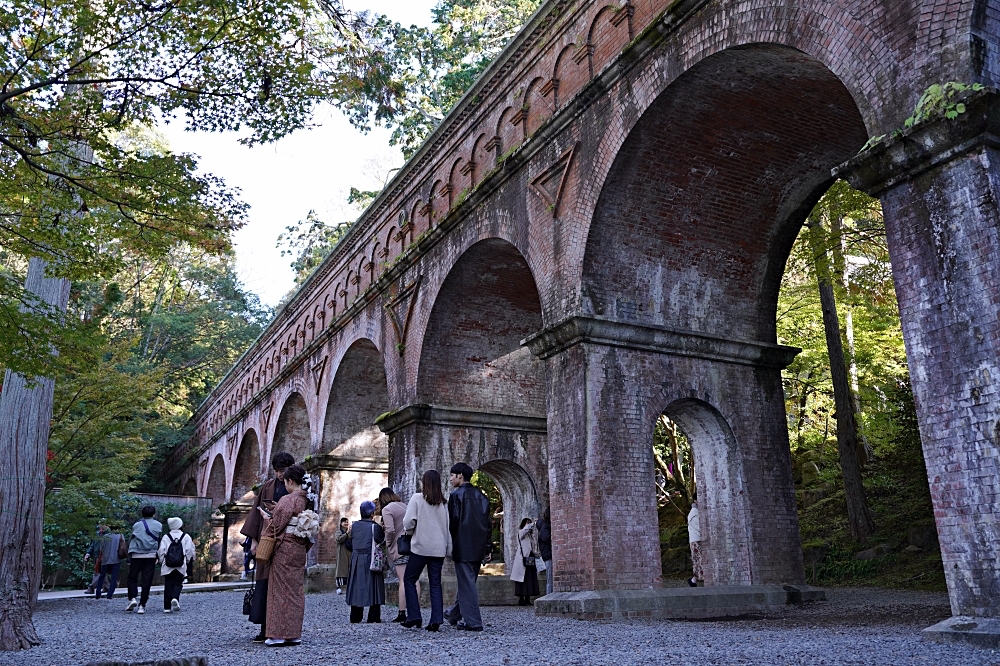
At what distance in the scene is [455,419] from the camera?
14297 millimetres

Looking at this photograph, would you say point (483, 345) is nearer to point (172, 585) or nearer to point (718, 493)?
point (718, 493)

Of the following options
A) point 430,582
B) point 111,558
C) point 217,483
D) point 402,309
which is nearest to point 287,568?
point 430,582

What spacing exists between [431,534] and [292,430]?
1728 cm

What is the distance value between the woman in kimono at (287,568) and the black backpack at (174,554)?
5.08 meters

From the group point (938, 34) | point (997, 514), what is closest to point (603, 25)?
point (938, 34)

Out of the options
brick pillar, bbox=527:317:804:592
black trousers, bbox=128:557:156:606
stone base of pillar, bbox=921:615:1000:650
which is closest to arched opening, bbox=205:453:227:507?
black trousers, bbox=128:557:156:606

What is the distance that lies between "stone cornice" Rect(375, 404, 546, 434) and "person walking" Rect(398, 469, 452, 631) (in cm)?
668

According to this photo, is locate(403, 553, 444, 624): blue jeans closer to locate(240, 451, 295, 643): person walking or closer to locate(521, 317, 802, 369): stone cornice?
locate(240, 451, 295, 643): person walking

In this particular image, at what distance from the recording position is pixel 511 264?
13578mm

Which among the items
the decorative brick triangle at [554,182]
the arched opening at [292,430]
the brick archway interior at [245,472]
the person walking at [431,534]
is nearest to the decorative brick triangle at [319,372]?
the arched opening at [292,430]

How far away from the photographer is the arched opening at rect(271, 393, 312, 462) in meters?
23.4

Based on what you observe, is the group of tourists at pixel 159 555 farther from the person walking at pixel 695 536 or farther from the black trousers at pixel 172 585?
the person walking at pixel 695 536

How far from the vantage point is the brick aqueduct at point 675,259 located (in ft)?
17.7

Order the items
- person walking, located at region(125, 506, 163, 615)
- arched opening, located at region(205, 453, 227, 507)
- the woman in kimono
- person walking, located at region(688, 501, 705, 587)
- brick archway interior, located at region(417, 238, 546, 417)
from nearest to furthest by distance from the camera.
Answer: the woman in kimono
person walking, located at region(125, 506, 163, 615)
person walking, located at region(688, 501, 705, 587)
brick archway interior, located at region(417, 238, 546, 417)
arched opening, located at region(205, 453, 227, 507)
